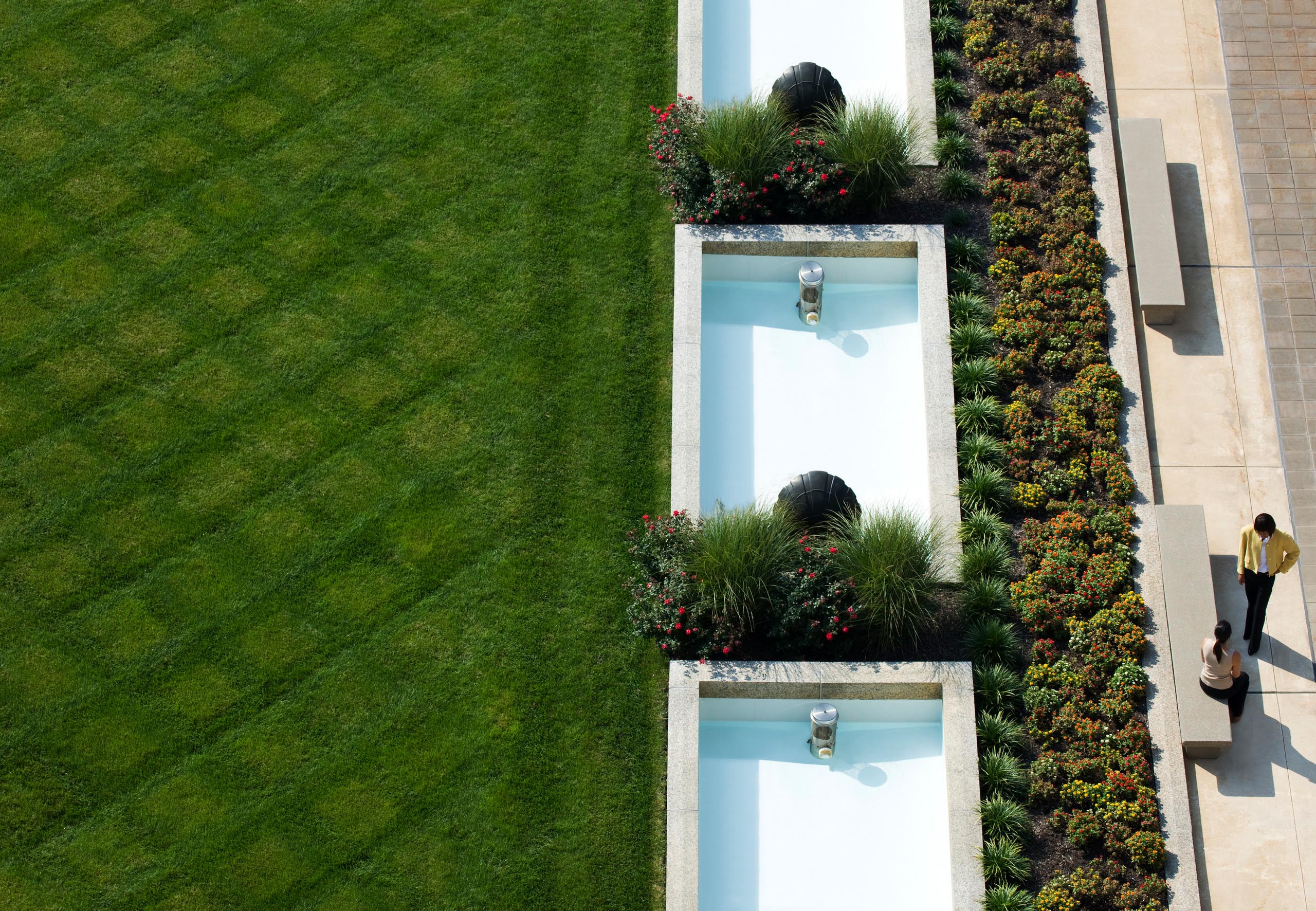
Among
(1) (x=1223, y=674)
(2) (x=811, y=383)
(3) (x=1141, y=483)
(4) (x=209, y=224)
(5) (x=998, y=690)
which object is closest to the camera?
(1) (x=1223, y=674)

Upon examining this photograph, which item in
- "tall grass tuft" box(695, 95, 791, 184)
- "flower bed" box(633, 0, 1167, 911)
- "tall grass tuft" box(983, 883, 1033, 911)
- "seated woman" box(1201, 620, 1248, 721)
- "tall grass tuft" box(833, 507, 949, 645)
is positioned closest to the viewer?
"tall grass tuft" box(983, 883, 1033, 911)

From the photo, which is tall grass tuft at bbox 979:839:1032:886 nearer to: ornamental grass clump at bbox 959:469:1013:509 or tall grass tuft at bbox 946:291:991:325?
Result: ornamental grass clump at bbox 959:469:1013:509

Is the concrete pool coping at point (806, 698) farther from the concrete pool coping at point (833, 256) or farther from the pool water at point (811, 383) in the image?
the pool water at point (811, 383)

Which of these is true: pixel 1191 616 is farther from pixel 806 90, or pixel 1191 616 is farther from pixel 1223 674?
pixel 806 90

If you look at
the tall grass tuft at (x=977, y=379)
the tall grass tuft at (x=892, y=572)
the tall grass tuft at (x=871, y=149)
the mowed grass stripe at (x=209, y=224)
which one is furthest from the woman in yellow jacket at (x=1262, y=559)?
the mowed grass stripe at (x=209, y=224)

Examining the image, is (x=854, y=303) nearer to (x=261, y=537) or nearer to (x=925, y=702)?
(x=925, y=702)

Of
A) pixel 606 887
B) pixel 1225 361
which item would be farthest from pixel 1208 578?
pixel 606 887

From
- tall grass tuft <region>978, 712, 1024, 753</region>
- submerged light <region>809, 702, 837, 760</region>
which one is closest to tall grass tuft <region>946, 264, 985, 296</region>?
tall grass tuft <region>978, 712, 1024, 753</region>

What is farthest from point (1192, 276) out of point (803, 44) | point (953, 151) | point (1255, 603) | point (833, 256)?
point (803, 44)
